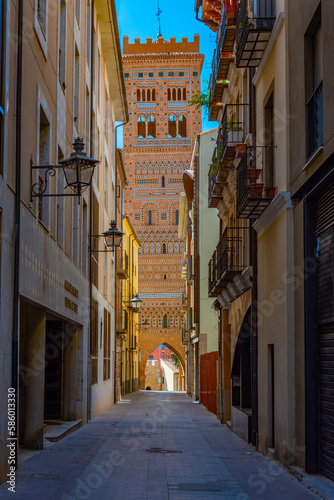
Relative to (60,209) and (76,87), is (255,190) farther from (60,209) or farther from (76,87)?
(76,87)

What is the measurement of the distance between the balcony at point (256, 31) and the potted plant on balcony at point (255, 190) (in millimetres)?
2434

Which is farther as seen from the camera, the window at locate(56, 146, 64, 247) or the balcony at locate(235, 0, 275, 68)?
the window at locate(56, 146, 64, 247)

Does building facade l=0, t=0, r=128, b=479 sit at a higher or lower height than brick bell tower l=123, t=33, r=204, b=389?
lower

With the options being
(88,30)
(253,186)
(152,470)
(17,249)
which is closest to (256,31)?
(253,186)

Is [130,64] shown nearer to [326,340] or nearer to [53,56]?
[53,56]

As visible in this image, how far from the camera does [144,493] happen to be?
977 cm

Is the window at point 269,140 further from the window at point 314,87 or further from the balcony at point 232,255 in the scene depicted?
the balcony at point 232,255

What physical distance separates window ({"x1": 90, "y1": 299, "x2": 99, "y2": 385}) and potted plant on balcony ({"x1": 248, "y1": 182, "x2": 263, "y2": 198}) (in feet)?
42.4

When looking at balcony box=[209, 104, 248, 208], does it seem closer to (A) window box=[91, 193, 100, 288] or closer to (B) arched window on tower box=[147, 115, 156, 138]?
(A) window box=[91, 193, 100, 288]

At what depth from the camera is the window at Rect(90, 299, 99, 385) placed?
2526 centimetres

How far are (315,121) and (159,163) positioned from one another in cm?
6267

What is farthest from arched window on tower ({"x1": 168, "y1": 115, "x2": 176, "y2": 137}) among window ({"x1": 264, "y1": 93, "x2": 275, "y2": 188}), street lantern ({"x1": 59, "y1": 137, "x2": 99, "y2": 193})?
street lantern ({"x1": 59, "y1": 137, "x2": 99, "y2": 193})

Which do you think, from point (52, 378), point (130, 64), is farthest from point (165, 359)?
point (52, 378)

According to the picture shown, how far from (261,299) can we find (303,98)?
4.73 meters
